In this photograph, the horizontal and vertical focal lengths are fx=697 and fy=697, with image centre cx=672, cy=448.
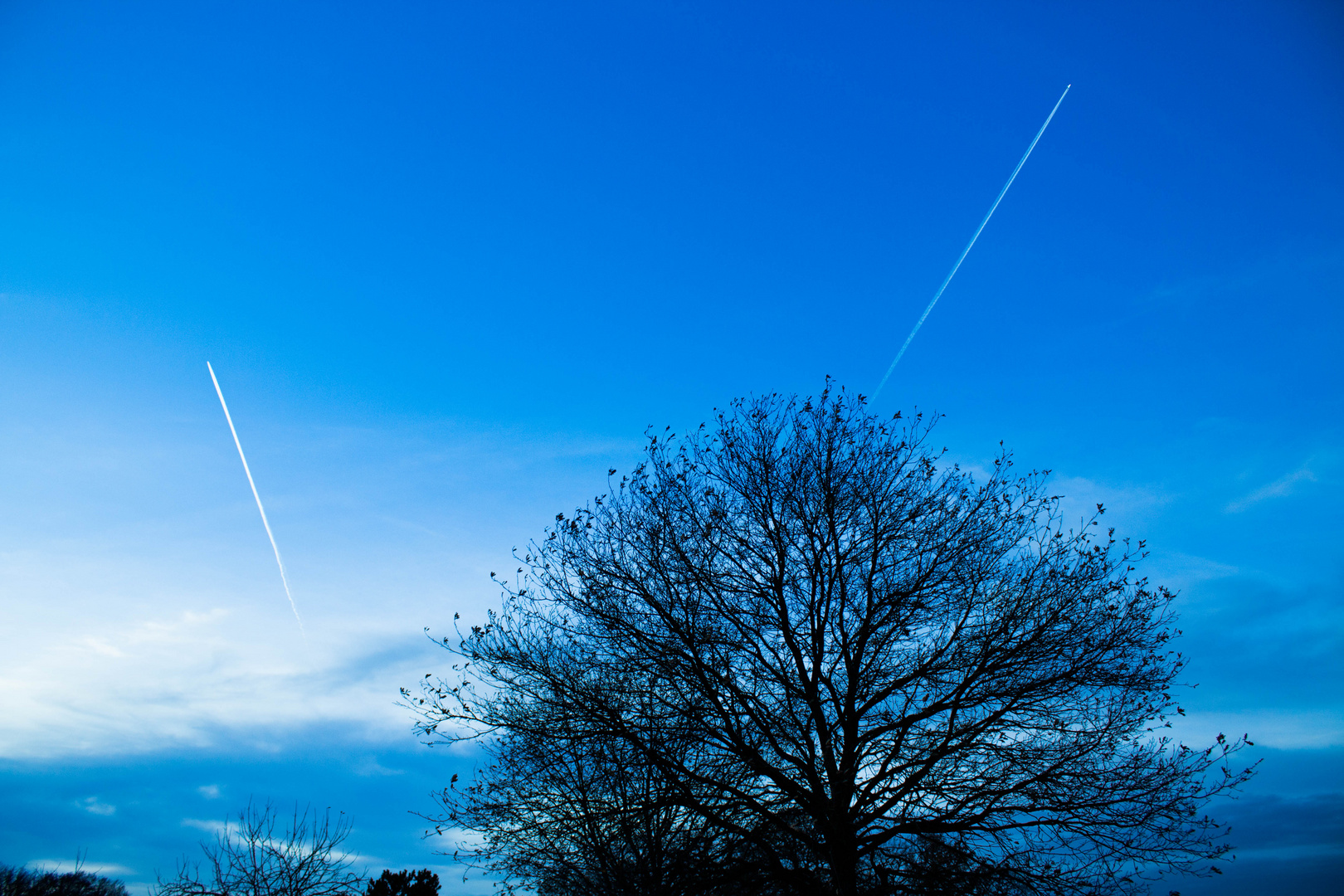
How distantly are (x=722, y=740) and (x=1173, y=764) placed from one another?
609 cm

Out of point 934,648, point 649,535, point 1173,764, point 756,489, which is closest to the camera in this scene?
point 1173,764

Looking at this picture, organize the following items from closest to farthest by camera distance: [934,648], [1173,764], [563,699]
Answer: [1173,764]
[563,699]
[934,648]

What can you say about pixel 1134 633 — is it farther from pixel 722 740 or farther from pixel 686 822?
pixel 686 822

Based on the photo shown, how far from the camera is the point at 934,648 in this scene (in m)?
10.9

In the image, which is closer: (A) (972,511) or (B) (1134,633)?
(B) (1134,633)

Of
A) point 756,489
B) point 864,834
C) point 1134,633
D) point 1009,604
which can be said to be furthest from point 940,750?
point 756,489

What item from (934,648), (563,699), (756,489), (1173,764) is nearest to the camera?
(1173,764)

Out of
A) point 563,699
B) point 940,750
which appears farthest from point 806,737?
point 563,699

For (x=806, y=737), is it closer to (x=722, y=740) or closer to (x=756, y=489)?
(x=722, y=740)

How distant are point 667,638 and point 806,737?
2.47 meters

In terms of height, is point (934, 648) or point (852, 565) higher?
point (852, 565)

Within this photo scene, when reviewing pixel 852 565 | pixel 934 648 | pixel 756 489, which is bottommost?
pixel 934 648

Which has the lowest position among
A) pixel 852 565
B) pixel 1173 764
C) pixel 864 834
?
pixel 864 834

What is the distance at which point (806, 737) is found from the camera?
10.2 metres
